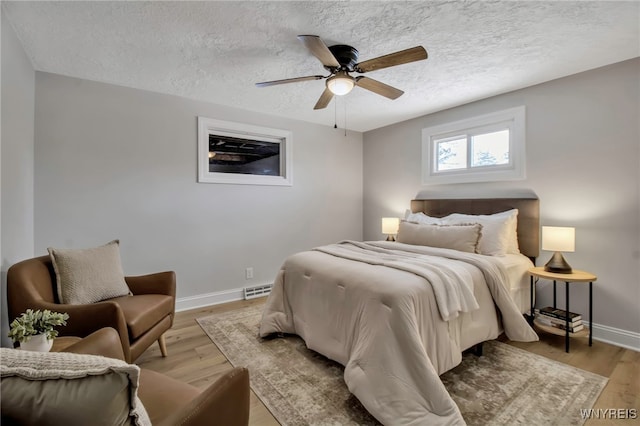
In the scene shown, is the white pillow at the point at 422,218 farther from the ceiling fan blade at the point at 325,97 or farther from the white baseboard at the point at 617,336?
the ceiling fan blade at the point at 325,97

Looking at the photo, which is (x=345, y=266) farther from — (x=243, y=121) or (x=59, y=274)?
(x=243, y=121)

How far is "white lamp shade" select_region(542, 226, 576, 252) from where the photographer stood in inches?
100

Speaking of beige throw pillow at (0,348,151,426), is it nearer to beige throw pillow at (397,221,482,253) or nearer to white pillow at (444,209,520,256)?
beige throw pillow at (397,221,482,253)

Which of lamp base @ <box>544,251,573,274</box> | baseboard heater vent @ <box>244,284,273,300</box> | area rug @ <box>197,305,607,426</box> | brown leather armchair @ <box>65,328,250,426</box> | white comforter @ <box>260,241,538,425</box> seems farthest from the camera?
baseboard heater vent @ <box>244,284,273,300</box>

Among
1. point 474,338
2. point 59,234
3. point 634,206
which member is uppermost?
point 634,206

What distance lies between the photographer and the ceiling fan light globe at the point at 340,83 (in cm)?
225

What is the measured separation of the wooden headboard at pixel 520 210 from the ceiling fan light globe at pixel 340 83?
221cm

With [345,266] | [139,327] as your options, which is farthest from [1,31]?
[345,266]

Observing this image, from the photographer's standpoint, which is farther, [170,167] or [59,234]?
[170,167]

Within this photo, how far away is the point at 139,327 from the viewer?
1.95 meters

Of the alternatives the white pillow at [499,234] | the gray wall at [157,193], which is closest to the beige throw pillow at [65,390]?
the gray wall at [157,193]

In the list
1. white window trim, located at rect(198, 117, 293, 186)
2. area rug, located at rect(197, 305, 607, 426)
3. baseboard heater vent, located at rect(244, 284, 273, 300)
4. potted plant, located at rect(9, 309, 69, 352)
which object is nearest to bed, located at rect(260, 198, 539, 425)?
area rug, located at rect(197, 305, 607, 426)

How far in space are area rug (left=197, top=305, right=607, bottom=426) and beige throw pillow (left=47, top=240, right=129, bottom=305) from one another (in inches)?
38.3

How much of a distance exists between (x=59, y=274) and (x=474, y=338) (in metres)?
2.90
